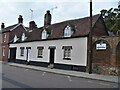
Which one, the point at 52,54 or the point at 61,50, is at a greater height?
the point at 61,50

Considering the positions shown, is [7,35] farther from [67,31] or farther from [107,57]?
[107,57]

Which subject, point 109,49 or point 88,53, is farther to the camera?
point 88,53

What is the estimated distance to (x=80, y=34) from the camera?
23.4m

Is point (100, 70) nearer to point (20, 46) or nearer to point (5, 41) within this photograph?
point (20, 46)

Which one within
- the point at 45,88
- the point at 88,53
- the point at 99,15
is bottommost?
the point at 45,88

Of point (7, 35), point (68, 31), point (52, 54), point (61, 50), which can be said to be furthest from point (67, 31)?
point (7, 35)

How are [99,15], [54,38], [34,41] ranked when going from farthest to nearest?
[34,41] < [54,38] < [99,15]

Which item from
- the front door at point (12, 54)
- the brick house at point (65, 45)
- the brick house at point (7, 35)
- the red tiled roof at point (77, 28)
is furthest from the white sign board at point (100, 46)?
the brick house at point (7, 35)

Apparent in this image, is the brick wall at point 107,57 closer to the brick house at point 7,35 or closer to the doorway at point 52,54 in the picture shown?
the doorway at point 52,54

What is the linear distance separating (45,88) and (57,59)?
15690 millimetres

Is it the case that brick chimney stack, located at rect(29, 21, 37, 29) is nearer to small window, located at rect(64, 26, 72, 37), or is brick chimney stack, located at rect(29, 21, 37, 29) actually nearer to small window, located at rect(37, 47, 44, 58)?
small window, located at rect(37, 47, 44, 58)

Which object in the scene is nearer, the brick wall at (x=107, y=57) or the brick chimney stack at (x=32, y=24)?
the brick wall at (x=107, y=57)

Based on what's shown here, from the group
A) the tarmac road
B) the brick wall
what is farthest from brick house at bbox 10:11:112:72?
the tarmac road

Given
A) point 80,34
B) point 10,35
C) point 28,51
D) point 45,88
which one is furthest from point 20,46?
point 45,88
